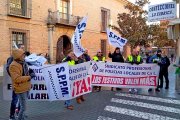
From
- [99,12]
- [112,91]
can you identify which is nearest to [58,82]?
[112,91]

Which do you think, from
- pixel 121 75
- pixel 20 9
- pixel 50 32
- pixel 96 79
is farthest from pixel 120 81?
pixel 50 32

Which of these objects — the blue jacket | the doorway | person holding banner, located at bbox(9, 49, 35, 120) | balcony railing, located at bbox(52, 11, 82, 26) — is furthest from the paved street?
the doorway

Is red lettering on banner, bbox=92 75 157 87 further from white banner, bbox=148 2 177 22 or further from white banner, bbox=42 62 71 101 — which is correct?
white banner, bbox=42 62 71 101

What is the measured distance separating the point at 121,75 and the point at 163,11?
286 centimetres

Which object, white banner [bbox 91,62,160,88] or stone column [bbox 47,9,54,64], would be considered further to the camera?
stone column [bbox 47,9,54,64]

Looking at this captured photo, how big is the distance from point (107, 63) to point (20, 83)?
5555 millimetres

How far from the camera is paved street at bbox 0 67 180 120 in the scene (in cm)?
795

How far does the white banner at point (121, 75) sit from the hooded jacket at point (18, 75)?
5116 millimetres

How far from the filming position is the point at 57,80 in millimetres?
8156

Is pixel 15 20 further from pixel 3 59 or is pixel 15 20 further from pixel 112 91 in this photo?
pixel 112 91

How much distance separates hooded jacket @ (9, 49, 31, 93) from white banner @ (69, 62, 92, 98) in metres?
2.56

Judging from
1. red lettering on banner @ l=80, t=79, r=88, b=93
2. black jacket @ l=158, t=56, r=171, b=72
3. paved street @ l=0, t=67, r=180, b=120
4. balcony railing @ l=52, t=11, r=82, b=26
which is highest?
balcony railing @ l=52, t=11, r=82, b=26

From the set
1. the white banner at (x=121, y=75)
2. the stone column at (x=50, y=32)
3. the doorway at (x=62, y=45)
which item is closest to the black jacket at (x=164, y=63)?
the white banner at (x=121, y=75)

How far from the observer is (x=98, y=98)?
422 inches
